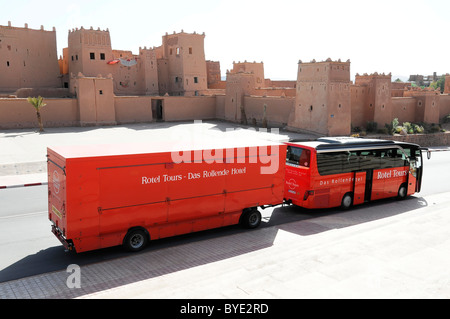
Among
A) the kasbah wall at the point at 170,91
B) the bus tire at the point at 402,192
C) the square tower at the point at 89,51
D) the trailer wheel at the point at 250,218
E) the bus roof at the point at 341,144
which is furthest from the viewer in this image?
the square tower at the point at 89,51

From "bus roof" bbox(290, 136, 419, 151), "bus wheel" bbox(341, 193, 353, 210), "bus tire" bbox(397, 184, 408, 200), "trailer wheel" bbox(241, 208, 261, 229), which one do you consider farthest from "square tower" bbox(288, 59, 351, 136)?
"trailer wheel" bbox(241, 208, 261, 229)

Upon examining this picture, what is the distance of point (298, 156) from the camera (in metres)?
13.6

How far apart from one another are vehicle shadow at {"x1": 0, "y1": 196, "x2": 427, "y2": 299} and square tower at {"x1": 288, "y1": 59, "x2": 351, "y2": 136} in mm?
19470

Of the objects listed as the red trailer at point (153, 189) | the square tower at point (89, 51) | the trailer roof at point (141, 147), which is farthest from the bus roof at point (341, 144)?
the square tower at point (89, 51)

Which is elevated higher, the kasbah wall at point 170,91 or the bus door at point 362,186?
the kasbah wall at point 170,91

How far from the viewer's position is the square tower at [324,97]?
31797 mm

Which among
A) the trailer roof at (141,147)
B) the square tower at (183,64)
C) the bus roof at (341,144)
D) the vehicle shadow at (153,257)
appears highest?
the square tower at (183,64)

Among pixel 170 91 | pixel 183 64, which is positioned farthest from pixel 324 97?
pixel 170 91

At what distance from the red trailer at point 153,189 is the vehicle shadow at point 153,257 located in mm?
376

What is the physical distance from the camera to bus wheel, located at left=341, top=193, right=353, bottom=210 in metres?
14.2

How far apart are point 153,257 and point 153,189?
1.56 metres

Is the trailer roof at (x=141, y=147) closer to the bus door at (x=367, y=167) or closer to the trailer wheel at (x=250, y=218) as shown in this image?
the trailer wheel at (x=250, y=218)

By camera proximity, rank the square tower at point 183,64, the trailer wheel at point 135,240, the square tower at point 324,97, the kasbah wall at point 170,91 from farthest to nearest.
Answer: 1. the square tower at point 183,64
2. the kasbah wall at point 170,91
3. the square tower at point 324,97
4. the trailer wheel at point 135,240

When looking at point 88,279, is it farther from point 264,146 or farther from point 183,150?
point 264,146
